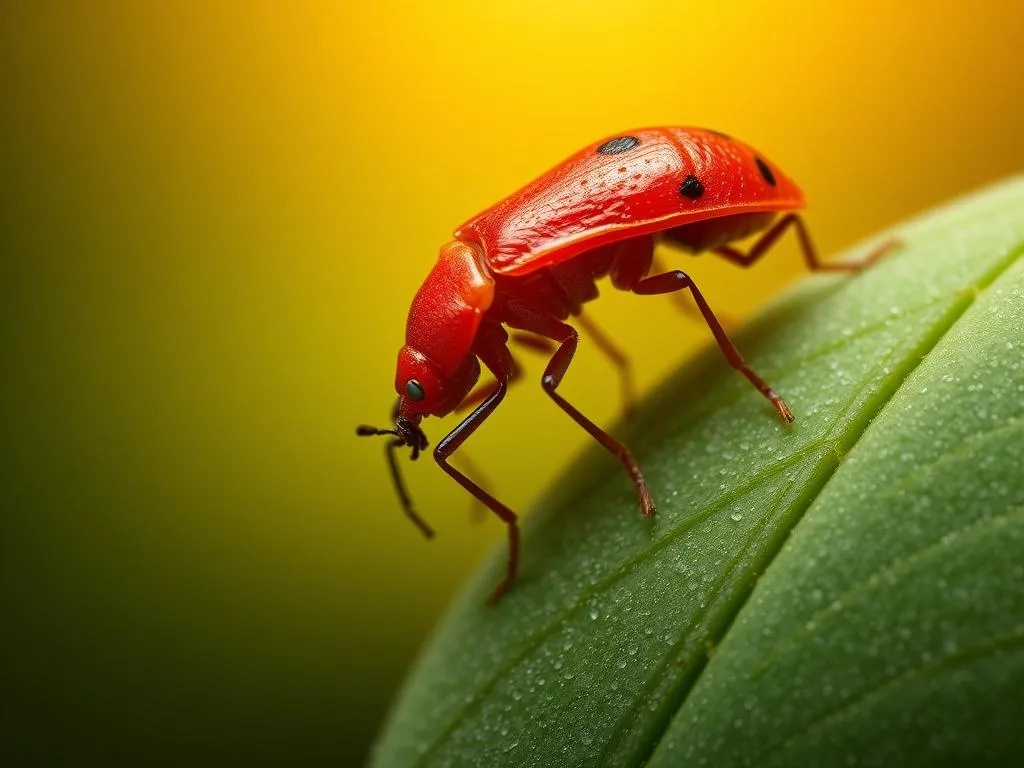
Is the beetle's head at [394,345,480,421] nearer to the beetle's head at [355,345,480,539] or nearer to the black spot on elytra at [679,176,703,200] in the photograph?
the beetle's head at [355,345,480,539]

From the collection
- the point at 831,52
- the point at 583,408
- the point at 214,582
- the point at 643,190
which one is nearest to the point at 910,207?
the point at 831,52

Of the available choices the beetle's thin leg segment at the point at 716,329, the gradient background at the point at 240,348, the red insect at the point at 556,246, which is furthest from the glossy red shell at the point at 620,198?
the gradient background at the point at 240,348

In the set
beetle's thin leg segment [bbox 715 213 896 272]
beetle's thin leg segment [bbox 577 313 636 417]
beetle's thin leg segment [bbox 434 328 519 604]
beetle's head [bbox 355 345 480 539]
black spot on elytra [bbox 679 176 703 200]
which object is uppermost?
black spot on elytra [bbox 679 176 703 200]

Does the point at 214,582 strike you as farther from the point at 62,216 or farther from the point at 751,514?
the point at 751,514

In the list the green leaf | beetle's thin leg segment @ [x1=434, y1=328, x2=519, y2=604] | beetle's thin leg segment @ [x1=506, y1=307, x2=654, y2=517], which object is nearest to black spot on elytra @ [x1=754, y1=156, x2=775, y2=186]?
the green leaf

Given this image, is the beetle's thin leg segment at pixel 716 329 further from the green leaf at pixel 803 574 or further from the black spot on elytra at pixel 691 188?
the black spot on elytra at pixel 691 188

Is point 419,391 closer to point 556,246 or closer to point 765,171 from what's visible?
point 556,246

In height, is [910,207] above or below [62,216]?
below
